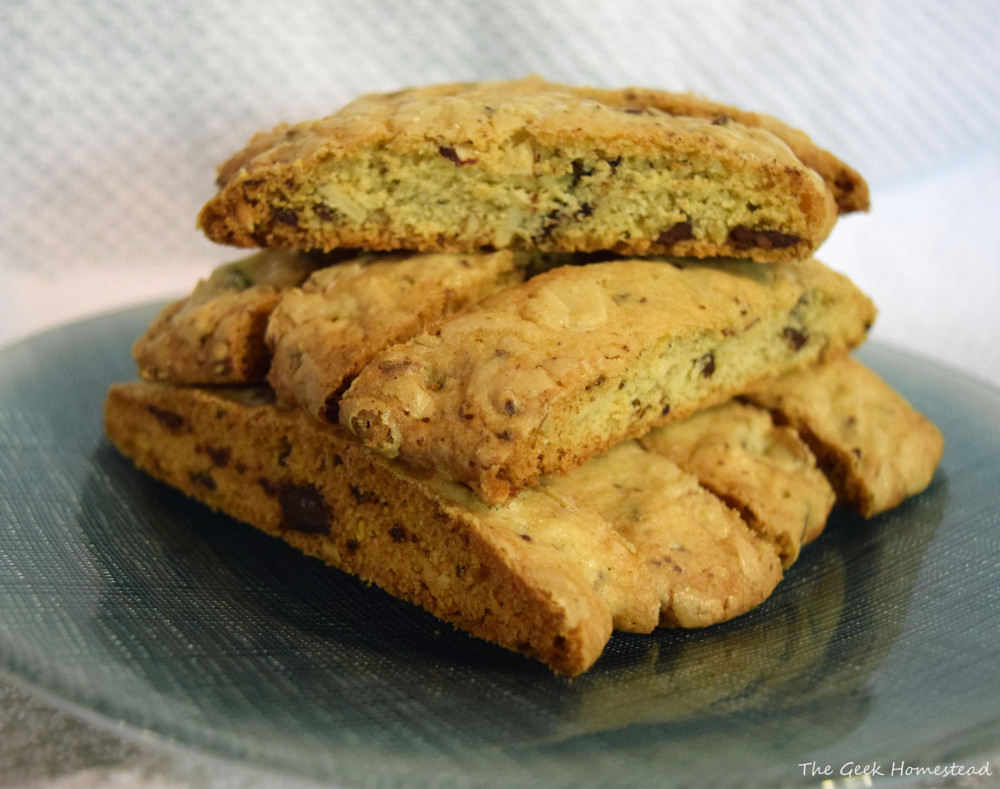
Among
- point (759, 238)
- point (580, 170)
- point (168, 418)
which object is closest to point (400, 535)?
point (168, 418)

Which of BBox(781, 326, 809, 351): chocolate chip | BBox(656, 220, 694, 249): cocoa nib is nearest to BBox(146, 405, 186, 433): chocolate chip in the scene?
BBox(656, 220, 694, 249): cocoa nib

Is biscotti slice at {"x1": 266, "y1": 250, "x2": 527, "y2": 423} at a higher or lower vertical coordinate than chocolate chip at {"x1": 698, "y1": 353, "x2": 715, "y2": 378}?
lower

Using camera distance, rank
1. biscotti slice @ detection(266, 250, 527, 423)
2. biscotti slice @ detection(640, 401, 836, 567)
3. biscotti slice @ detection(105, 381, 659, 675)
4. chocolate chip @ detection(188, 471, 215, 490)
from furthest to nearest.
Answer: chocolate chip @ detection(188, 471, 215, 490) → biscotti slice @ detection(640, 401, 836, 567) → biscotti slice @ detection(266, 250, 527, 423) → biscotti slice @ detection(105, 381, 659, 675)

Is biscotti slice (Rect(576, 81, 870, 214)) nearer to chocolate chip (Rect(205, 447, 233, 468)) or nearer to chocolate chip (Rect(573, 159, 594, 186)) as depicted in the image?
chocolate chip (Rect(573, 159, 594, 186))

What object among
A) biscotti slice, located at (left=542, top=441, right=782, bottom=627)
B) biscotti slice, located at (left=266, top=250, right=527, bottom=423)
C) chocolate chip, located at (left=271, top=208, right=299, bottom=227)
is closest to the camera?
biscotti slice, located at (left=542, top=441, right=782, bottom=627)

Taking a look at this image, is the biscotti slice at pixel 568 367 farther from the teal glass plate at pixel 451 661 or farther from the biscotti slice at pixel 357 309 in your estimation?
the teal glass plate at pixel 451 661

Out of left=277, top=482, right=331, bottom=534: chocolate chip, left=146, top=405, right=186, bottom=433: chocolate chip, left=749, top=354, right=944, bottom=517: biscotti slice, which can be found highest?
left=749, top=354, right=944, bottom=517: biscotti slice

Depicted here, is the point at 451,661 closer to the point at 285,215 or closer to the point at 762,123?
the point at 285,215

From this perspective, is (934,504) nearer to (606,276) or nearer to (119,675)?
(606,276)

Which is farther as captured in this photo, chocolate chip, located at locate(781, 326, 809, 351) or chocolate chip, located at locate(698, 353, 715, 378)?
chocolate chip, located at locate(781, 326, 809, 351)
